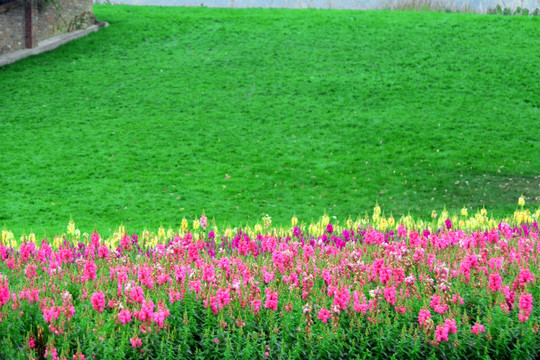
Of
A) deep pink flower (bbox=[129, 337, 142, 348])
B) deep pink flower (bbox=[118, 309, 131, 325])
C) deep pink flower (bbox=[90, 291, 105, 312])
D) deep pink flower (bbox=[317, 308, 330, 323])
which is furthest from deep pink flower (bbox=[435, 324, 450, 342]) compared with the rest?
deep pink flower (bbox=[90, 291, 105, 312])

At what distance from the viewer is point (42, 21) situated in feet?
96.6

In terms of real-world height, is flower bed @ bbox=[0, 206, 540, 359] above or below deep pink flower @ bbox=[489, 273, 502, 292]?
below

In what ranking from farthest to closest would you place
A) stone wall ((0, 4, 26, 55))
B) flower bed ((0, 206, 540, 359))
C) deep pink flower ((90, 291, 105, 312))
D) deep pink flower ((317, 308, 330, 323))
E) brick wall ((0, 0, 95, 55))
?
brick wall ((0, 0, 95, 55))
stone wall ((0, 4, 26, 55))
deep pink flower ((90, 291, 105, 312))
deep pink flower ((317, 308, 330, 323))
flower bed ((0, 206, 540, 359))

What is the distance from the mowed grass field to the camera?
16281mm

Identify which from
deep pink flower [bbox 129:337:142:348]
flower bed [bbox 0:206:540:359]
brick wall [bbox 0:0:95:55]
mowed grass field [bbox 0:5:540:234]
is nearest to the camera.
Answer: deep pink flower [bbox 129:337:142:348]

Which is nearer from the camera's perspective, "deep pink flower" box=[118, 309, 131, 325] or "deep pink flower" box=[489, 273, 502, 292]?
"deep pink flower" box=[118, 309, 131, 325]

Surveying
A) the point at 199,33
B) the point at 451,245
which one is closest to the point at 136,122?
the point at 199,33

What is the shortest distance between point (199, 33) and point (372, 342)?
27.2 meters

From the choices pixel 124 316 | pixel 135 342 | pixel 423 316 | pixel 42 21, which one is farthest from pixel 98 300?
pixel 42 21

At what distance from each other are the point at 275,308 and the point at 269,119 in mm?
16892

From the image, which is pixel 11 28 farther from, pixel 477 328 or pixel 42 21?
pixel 477 328

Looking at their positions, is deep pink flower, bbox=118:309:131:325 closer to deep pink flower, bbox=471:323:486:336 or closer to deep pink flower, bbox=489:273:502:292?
deep pink flower, bbox=471:323:486:336

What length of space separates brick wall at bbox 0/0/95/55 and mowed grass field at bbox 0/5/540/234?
4.00 ft

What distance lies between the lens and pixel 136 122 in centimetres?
2231
